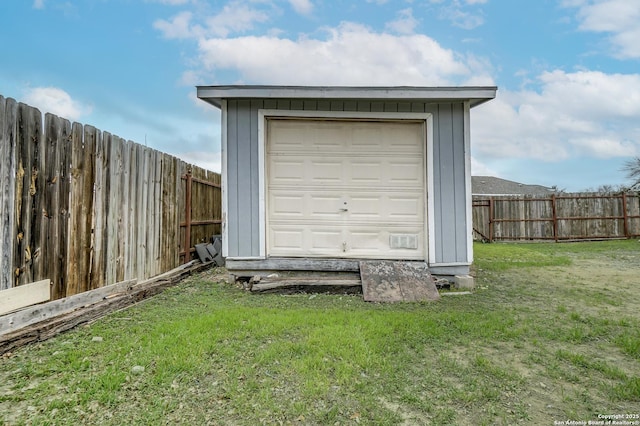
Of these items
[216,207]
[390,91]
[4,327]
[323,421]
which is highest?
[390,91]

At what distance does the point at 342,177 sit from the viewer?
5.19 meters

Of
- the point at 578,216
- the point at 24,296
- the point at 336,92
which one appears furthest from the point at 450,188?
the point at 578,216

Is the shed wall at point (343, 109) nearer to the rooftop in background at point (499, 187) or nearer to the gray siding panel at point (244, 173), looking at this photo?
the gray siding panel at point (244, 173)

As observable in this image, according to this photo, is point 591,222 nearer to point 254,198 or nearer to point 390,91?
point 390,91

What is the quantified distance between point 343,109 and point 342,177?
1061 mm

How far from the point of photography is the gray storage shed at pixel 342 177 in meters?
5.01

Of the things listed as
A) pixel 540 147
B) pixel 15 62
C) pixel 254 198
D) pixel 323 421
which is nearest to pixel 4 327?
pixel 323 421

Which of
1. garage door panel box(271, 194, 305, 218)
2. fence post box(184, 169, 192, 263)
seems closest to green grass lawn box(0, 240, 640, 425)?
garage door panel box(271, 194, 305, 218)

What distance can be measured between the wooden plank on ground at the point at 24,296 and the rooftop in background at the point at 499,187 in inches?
884

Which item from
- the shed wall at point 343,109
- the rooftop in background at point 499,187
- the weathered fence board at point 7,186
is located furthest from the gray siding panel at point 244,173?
the rooftop in background at point 499,187

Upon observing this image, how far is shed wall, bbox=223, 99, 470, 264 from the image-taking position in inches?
198

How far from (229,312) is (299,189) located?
2337mm

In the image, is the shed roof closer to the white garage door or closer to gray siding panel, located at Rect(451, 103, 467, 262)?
gray siding panel, located at Rect(451, 103, 467, 262)

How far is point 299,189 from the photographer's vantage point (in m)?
5.18
